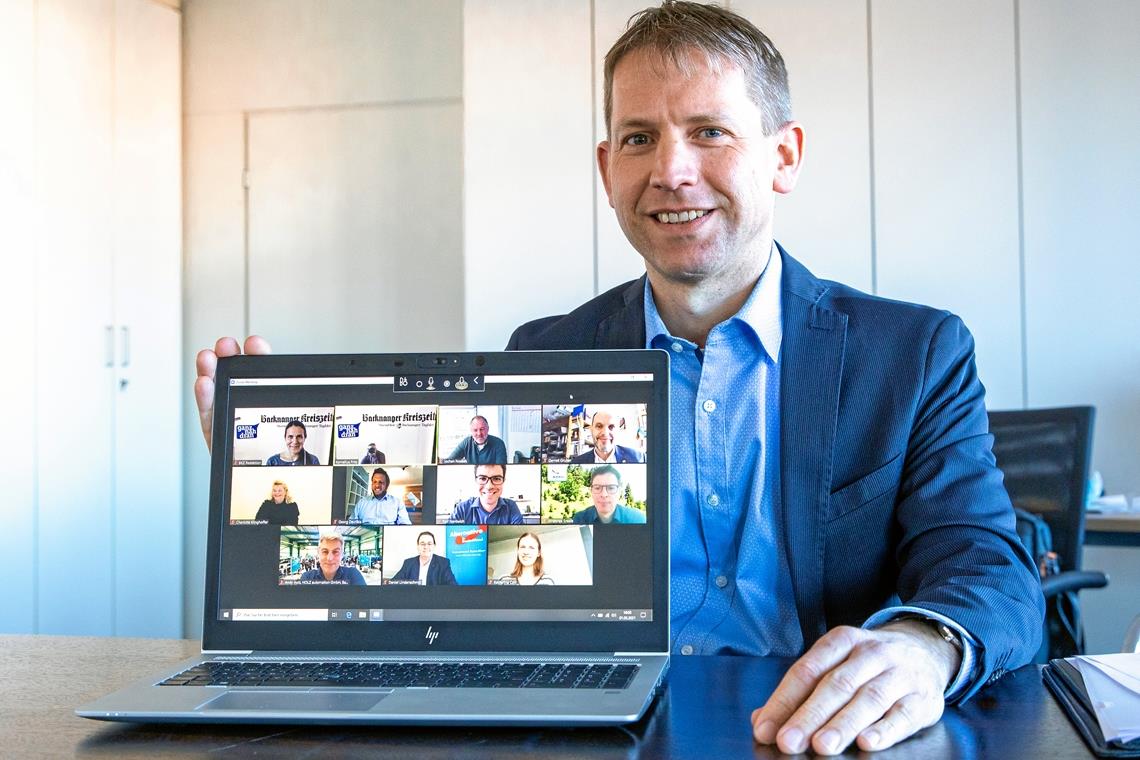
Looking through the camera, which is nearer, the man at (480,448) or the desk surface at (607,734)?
the desk surface at (607,734)

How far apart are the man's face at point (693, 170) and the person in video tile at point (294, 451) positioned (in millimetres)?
578

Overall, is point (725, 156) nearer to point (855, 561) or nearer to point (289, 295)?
point (855, 561)

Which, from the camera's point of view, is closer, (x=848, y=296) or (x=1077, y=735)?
(x=1077, y=735)

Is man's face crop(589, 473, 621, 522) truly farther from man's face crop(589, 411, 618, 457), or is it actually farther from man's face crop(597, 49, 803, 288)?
man's face crop(597, 49, 803, 288)

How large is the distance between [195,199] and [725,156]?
13.2ft

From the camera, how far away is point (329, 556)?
1.17 metres

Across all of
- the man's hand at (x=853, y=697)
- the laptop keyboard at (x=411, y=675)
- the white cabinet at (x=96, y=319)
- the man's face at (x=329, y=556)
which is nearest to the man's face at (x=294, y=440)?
the man's face at (x=329, y=556)

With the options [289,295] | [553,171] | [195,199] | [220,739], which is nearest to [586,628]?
[220,739]

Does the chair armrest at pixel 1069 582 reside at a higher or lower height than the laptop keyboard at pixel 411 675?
lower

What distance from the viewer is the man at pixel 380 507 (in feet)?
3.81

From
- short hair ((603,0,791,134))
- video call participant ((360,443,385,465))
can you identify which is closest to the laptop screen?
video call participant ((360,443,385,465))

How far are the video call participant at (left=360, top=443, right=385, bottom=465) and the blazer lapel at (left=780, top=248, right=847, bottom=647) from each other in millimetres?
511

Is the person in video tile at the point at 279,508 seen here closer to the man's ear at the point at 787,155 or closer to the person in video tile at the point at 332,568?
the person in video tile at the point at 332,568

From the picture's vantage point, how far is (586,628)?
111 cm
